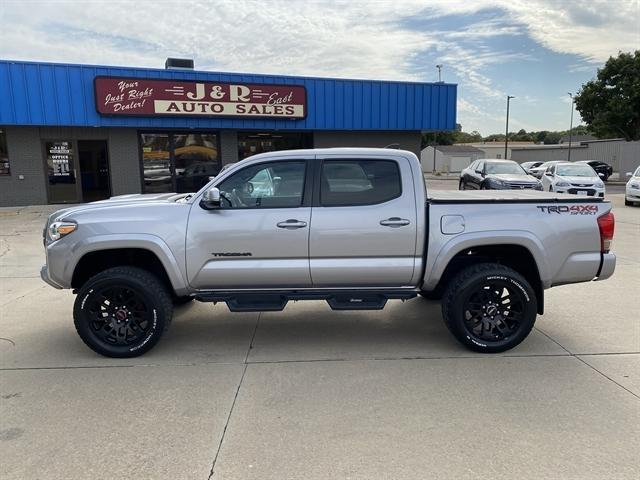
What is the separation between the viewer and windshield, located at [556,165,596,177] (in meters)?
17.8

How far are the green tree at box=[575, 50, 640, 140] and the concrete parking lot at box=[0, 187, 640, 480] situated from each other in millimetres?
40504

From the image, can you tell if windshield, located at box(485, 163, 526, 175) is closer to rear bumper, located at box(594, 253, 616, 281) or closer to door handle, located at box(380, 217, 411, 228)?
rear bumper, located at box(594, 253, 616, 281)

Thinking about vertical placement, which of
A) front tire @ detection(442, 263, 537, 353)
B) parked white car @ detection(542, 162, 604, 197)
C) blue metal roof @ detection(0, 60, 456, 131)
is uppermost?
blue metal roof @ detection(0, 60, 456, 131)

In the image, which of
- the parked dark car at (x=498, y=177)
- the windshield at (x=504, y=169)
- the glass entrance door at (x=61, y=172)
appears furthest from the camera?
the glass entrance door at (x=61, y=172)

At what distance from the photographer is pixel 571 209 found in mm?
4473

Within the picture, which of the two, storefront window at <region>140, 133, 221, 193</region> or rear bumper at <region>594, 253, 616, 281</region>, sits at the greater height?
storefront window at <region>140, 133, 221, 193</region>

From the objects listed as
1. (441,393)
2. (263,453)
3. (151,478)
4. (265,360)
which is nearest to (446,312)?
(441,393)

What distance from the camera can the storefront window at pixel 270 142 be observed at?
65.0 ft

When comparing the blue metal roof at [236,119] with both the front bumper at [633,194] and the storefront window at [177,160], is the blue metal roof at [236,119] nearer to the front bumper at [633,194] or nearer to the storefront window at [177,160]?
the storefront window at [177,160]

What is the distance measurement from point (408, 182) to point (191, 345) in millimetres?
2649

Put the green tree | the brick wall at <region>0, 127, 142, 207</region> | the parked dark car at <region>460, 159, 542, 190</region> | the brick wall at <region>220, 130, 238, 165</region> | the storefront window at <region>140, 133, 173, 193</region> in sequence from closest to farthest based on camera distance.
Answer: the parked dark car at <region>460, 159, 542, 190</region> < the brick wall at <region>0, 127, 142, 207</region> < the storefront window at <region>140, 133, 173, 193</region> < the brick wall at <region>220, 130, 238, 165</region> < the green tree

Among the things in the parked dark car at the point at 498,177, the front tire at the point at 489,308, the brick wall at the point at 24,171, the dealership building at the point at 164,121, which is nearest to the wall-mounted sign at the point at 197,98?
the dealership building at the point at 164,121

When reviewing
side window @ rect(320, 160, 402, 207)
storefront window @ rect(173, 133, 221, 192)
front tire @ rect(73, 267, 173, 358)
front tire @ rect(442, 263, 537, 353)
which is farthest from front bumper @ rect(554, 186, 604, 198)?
front tire @ rect(73, 267, 173, 358)

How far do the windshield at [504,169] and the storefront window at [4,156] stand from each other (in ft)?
55.0
